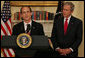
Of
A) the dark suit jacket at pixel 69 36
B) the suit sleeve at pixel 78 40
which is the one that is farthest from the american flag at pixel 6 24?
the suit sleeve at pixel 78 40

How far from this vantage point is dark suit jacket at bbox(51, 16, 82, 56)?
2.33 m

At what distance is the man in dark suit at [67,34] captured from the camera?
7.59 feet

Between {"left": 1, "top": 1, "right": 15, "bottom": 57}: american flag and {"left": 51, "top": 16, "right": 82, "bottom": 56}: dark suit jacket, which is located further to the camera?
{"left": 1, "top": 1, "right": 15, "bottom": 57}: american flag

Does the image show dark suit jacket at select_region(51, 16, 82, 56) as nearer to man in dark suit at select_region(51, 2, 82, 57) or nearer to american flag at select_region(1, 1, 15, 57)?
man in dark suit at select_region(51, 2, 82, 57)

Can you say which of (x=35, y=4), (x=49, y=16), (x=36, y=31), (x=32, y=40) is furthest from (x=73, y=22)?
(x=35, y=4)

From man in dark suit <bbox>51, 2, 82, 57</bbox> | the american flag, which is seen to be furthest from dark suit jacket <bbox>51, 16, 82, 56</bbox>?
the american flag

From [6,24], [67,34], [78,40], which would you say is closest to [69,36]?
[67,34]

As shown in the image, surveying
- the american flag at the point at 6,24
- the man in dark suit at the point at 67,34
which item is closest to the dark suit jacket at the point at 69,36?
the man in dark suit at the point at 67,34

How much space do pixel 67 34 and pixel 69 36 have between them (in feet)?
0.15

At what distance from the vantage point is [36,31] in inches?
83.7

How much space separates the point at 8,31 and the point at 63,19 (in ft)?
5.16

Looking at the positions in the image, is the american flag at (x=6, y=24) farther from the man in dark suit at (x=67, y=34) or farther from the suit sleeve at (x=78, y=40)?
the suit sleeve at (x=78, y=40)

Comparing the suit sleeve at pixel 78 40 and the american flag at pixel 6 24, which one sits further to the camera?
the american flag at pixel 6 24

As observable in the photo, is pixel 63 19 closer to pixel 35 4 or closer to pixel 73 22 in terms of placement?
pixel 73 22
